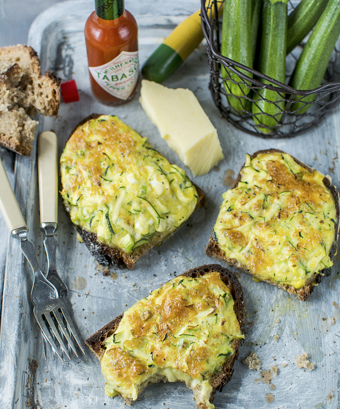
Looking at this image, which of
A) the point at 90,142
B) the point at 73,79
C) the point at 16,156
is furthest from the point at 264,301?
the point at 73,79

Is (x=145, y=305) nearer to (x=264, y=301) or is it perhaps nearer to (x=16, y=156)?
(x=264, y=301)

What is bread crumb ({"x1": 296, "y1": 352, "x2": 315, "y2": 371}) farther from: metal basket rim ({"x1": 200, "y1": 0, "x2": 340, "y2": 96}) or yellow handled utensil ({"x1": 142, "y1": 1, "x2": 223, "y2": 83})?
yellow handled utensil ({"x1": 142, "y1": 1, "x2": 223, "y2": 83})

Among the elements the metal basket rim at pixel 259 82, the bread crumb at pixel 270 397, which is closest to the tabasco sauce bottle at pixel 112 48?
the metal basket rim at pixel 259 82

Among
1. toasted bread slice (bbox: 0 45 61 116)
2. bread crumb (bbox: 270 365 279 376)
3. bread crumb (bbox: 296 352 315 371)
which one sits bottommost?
bread crumb (bbox: 270 365 279 376)

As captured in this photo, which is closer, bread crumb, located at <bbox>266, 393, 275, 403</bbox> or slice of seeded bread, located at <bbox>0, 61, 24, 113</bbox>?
bread crumb, located at <bbox>266, 393, 275, 403</bbox>

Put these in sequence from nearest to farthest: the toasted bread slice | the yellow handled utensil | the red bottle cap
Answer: the toasted bread slice → the red bottle cap → the yellow handled utensil

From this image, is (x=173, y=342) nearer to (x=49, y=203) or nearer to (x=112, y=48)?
(x=49, y=203)

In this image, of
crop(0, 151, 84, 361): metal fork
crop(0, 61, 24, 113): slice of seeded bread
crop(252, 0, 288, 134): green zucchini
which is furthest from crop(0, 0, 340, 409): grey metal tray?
crop(252, 0, 288, 134): green zucchini
